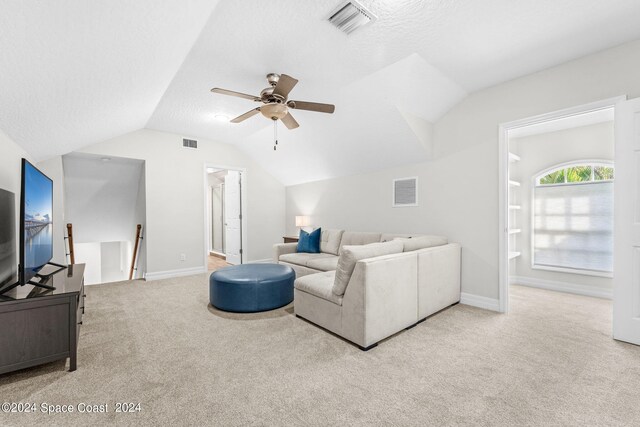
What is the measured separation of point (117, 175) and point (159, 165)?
3.27ft

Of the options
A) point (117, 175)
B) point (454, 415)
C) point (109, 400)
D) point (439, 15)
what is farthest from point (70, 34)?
point (117, 175)

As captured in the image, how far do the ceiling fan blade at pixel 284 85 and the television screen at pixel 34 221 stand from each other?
80.1 inches

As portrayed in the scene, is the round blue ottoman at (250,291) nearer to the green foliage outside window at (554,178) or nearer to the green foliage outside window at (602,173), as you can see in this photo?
the green foliage outside window at (554,178)

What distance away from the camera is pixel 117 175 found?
532 cm

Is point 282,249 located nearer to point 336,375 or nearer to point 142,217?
point 142,217

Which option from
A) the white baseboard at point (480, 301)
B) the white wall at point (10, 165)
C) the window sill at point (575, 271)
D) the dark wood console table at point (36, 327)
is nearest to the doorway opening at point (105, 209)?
the white wall at point (10, 165)

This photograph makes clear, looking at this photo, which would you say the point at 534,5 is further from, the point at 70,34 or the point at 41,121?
the point at 41,121

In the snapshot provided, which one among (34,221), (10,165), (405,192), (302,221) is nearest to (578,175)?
(405,192)

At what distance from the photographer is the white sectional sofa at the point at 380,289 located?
2404 mm

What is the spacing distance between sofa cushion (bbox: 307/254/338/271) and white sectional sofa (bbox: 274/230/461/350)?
32.7 inches

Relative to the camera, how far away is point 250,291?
10.4ft

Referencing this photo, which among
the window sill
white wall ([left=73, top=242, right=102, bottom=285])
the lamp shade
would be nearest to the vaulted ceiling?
the lamp shade

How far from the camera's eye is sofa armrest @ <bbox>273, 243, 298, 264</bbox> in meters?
5.22

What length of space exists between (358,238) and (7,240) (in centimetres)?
409
